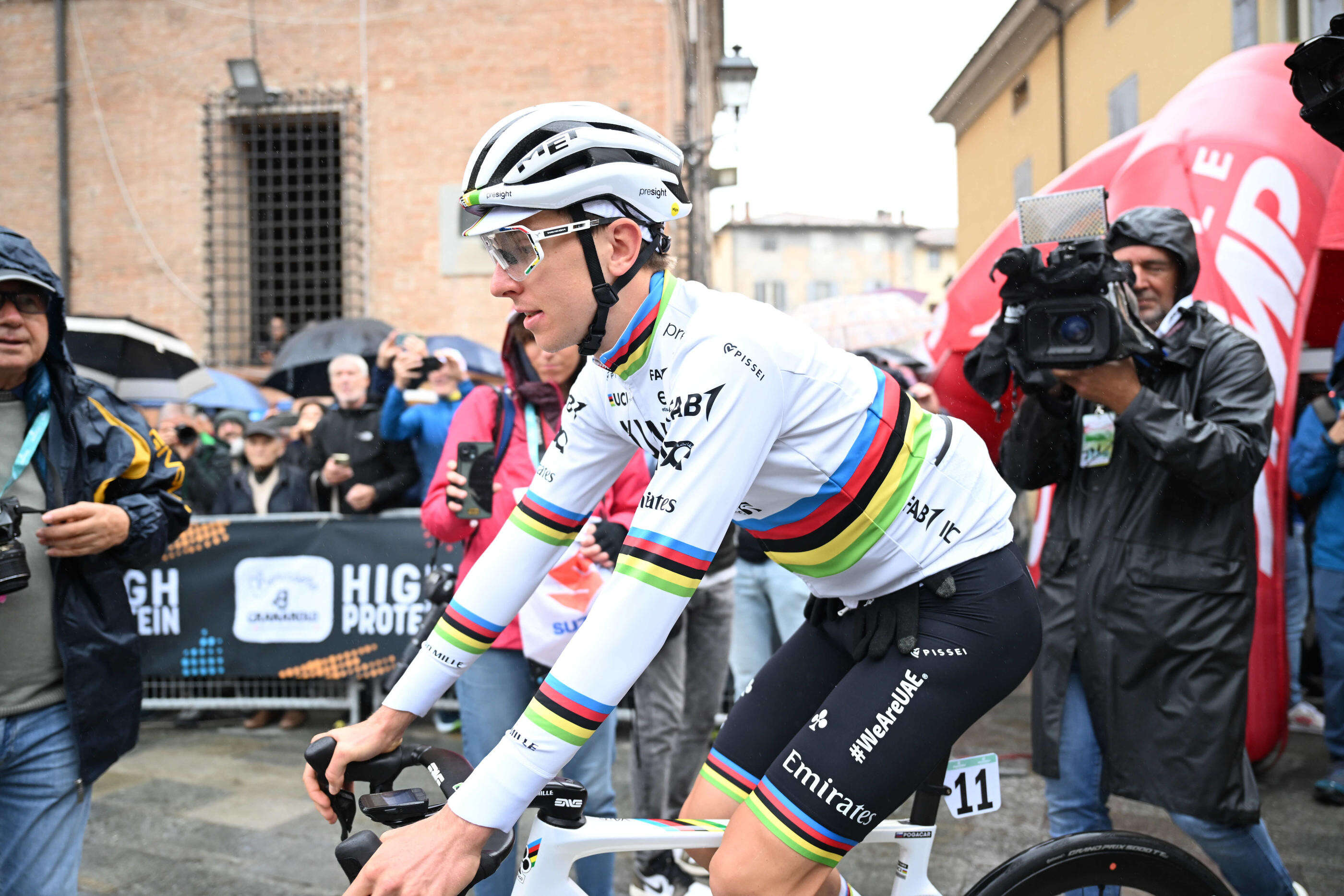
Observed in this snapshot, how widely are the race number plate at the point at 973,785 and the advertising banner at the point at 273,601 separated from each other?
14.2 ft

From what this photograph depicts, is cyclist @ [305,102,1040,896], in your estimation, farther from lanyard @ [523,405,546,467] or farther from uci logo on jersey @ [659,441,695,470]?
lanyard @ [523,405,546,467]

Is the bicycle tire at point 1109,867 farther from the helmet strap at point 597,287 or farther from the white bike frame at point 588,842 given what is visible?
the helmet strap at point 597,287

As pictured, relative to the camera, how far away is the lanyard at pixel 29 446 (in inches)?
105

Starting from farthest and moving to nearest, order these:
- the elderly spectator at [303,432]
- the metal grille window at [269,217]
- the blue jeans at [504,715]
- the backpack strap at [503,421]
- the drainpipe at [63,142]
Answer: the drainpipe at [63,142] < the metal grille window at [269,217] < the elderly spectator at [303,432] < the backpack strap at [503,421] < the blue jeans at [504,715]

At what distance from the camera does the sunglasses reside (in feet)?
8.61

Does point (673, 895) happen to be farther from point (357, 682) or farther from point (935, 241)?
point (935, 241)

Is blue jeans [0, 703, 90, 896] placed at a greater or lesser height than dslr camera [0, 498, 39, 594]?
lesser

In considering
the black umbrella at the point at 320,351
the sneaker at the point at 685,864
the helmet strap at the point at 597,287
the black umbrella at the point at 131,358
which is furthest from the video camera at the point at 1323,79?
the black umbrella at the point at 320,351

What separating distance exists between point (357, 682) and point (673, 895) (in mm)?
3261

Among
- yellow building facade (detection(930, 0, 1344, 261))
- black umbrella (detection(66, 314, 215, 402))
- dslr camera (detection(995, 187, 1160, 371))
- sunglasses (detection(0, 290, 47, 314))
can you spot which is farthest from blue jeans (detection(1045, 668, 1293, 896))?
black umbrella (detection(66, 314, 215, 402))

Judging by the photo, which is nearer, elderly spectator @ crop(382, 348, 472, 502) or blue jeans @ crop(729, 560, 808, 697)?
blue jeans @ crop(729, 560, 808, 697)

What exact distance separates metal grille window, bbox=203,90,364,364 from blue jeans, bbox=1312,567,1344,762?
501 inches

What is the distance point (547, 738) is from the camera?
5.24 feet

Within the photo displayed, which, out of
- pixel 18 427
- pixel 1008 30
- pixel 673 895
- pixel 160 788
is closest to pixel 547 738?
pixel 18 427
